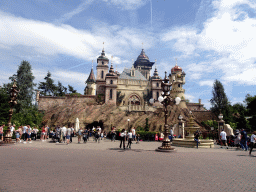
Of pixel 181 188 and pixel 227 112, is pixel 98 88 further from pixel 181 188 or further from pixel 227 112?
pixel 181 188

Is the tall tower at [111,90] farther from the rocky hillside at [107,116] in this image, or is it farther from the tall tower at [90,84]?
the tall tower at [90,84]

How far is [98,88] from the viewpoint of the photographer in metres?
56.0

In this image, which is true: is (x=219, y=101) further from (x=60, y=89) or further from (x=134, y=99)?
(x=60, y=89)

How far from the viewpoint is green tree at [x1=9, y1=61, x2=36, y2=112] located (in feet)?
123

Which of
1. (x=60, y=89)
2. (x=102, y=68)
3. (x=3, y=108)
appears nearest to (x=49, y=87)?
(x=60, y=89)

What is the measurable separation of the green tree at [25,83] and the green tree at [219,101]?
4781cm

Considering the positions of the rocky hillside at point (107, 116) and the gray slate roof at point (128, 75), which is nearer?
the rocky hillside at point (107, 116)

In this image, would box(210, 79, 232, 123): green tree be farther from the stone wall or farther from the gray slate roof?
the stone wall

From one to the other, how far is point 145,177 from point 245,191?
9.24ft

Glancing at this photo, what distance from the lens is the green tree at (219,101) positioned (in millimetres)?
46719

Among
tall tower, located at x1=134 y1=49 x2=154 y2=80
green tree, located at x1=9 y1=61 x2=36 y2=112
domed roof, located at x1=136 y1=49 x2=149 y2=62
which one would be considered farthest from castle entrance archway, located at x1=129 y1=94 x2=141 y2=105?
domed roof, located at x1=136 y1=49 x2=149 y2=62

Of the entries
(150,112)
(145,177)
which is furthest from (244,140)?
(150,112)

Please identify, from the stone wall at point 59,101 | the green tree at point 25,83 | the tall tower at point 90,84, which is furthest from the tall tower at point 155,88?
the green tree at point 25,83

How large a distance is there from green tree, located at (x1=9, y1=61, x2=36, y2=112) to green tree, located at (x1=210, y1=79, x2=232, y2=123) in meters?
47.8
